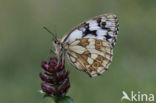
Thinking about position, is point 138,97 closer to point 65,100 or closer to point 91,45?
point 91,45

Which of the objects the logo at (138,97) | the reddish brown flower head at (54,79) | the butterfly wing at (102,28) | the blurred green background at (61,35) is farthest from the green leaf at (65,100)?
the blurred green background at (61,35)

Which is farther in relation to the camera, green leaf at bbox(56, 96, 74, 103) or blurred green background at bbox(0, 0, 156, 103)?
blurred green background at bbox(0, 0, 156, 103)

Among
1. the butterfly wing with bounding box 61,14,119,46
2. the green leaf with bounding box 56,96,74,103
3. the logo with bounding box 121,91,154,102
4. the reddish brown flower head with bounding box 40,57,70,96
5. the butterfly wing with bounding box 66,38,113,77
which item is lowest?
the logo with bounding box 121,91,154,102

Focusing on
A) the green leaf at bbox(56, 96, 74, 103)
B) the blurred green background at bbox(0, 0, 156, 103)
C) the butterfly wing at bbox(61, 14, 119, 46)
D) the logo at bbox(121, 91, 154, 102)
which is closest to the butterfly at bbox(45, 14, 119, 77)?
the butterfly wing at bbox(61, 14, 119, 46)

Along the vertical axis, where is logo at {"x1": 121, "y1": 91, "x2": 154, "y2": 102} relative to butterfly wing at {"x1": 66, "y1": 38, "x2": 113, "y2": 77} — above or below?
below

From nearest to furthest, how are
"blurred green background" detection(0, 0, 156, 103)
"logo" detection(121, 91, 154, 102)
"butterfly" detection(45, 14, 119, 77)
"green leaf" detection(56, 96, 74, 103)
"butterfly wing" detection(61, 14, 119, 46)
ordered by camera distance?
1. "green leaf" detection(56, 96, 74, 103)
2. "butterfly" detection(45, 14, 119, 77)
3. "butterfly wing" detection(61, 14, 119, 46)
4. "logo" detection(121, 91, 154, 102)
5. "blurred green background" detection(0, 0, 156, 103)

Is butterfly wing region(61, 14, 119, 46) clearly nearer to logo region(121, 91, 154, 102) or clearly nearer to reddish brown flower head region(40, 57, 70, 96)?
reddish brown flower head region(40, 57, 70, 96)

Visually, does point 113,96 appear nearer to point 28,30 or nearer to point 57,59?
point 57,59

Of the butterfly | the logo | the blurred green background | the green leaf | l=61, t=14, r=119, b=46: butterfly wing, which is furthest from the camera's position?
the blurred green background
